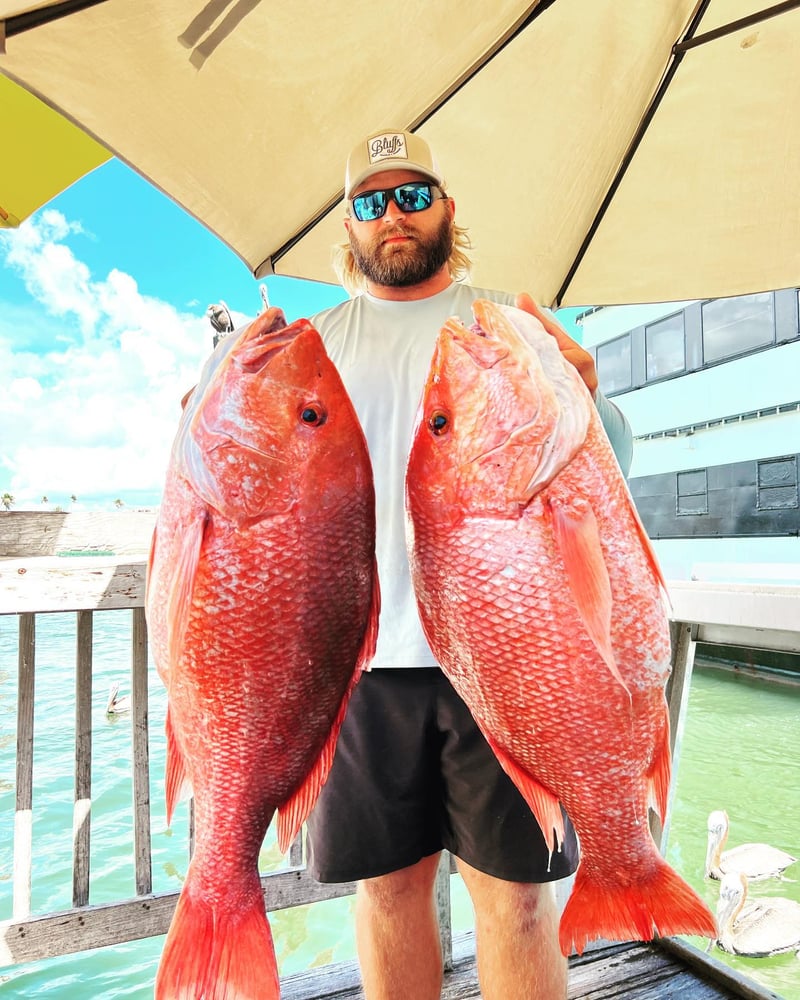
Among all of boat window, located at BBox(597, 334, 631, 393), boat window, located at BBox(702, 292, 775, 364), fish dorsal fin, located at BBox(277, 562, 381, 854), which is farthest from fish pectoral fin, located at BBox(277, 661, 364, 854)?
boat window, located at BBox(597, 334, 631, 393)

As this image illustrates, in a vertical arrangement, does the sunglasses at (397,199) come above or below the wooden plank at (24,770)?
above

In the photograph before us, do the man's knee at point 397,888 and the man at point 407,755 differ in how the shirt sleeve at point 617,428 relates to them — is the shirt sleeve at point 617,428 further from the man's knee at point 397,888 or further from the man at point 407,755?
the man's knee at point 397,888

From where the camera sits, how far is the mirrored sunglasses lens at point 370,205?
5.38 feet

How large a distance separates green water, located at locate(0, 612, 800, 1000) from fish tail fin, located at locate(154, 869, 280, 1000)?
11.8ft

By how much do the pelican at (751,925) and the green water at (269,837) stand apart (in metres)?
0.17

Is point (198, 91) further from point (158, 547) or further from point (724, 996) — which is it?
point (724, 996)

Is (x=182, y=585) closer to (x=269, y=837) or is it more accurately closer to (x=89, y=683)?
(x=89, y=683)

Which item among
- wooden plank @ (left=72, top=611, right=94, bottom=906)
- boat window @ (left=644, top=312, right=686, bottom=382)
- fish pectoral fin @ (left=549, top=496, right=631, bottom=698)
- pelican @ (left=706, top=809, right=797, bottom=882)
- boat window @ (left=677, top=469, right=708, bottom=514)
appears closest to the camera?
fish pectoral fin @ (left=549, top=496, right=631, bottom=698)

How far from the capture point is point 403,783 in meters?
1.57

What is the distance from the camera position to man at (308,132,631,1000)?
1493mm

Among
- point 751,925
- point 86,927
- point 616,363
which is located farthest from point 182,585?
point 616,363

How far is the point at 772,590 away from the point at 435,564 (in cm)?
109

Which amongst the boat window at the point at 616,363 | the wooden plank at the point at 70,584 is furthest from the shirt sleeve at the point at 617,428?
the boat window at the point at 616,363

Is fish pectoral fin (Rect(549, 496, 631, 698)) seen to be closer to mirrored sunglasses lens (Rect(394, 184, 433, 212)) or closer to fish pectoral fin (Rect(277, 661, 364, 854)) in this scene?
fish pectoral fin (Rect(277, 661, 364, 854))
